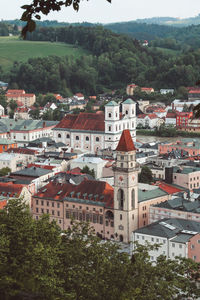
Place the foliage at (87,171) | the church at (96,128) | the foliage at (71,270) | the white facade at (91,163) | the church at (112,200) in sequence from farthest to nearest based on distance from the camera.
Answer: the church at (96,128)
the white facade at (91,163)
the foliage at (87,171)
the church at (112,200)
the foliage at (71,270)

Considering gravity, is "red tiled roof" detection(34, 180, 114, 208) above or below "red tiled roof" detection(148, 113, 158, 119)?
above

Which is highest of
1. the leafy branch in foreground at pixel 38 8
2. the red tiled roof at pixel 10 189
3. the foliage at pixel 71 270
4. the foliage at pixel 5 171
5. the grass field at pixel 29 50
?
the leafy branch in foreground at pixel 38 8

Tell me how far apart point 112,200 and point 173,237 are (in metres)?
4.80

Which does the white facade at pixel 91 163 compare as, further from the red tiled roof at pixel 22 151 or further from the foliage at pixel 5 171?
the red tiled roof at pixel 22 151

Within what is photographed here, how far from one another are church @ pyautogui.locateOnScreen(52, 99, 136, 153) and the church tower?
18.0m

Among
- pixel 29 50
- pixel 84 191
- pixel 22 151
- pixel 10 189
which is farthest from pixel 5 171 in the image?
pixel 29 50

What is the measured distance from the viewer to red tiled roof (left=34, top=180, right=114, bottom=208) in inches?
1068

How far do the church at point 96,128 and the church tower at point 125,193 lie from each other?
1805cm

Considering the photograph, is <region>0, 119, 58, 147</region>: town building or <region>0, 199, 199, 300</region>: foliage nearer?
<region>0, 199, 199, 300</region>: foliage

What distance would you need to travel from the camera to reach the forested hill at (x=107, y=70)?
3248 inches

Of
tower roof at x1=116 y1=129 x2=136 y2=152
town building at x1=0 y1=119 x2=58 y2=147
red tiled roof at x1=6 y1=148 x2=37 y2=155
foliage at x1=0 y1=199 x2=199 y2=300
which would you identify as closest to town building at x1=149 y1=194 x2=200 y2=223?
tower roof at x1=116 y1=129 x2=136 y2=152

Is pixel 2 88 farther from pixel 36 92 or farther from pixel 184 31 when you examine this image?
pixel 184 31

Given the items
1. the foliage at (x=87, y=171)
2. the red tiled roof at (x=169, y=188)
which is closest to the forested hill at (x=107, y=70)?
the foliage at (x=87, y=171)

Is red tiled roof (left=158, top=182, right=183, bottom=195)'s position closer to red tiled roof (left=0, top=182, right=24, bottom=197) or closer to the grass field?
red tiled roof (left=0, top=182, right=24, bottom=197)
